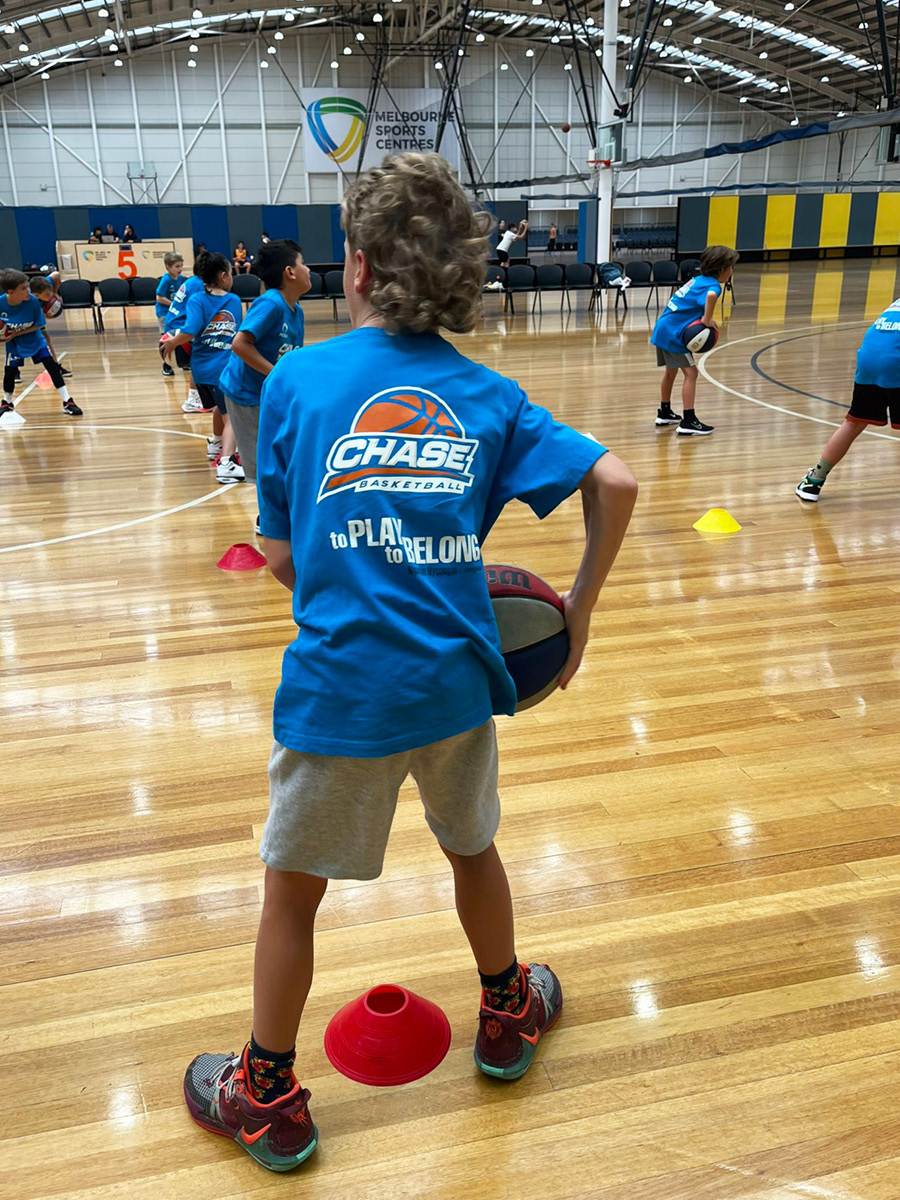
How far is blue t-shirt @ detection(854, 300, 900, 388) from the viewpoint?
496 centimetres

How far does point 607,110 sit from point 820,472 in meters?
15.2

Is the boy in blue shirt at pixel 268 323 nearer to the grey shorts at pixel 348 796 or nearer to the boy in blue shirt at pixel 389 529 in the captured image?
the boy in blue shirt at pixel 389 529

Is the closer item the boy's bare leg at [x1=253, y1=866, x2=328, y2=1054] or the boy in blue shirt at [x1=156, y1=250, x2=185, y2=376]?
the boy's bare leg at [x1=253, y1=866, x2=328, y2=1054]

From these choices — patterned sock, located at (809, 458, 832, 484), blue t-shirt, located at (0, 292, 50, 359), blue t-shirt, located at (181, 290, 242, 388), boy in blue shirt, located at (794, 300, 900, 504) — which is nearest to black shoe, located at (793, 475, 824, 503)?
patterned sock, located at (809, 458, 832, 484)

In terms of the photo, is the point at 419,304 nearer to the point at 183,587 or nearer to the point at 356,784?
the point at 356,784

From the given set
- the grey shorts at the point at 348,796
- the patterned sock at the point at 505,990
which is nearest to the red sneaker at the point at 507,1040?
the patterned sock at the point at 505,990

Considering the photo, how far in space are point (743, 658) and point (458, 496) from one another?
259 centimetres

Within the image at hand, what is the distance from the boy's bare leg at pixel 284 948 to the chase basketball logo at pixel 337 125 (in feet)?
103

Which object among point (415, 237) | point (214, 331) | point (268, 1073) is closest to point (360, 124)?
point (214, 331)

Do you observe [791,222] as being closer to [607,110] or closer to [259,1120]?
[607,110]

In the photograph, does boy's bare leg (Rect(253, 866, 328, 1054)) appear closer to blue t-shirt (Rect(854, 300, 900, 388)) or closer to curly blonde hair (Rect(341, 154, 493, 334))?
curly blonde hair (Rect(341, 154, 493, 334))

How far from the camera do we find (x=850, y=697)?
3.37 meters

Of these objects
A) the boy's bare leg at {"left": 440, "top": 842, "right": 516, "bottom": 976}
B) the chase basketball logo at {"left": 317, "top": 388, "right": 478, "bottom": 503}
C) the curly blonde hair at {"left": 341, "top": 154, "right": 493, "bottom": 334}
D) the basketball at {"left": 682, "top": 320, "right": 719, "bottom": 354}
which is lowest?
the boy's bare leg at {"left": 440, "top": 842, "right": 516, "bottom": 976}

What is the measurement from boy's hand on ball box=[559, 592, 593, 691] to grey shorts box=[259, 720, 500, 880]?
21 cm
